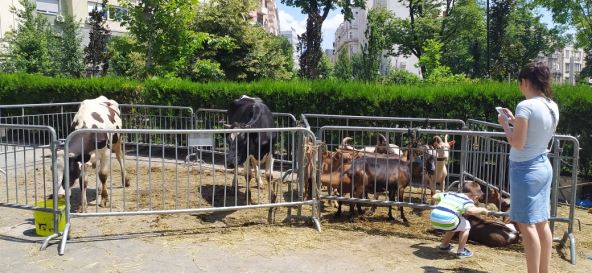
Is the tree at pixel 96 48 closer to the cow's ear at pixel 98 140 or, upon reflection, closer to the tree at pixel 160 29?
the tree at pixel 160 29

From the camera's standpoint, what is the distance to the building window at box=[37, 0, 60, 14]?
39.3 meters

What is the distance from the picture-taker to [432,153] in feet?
23.9

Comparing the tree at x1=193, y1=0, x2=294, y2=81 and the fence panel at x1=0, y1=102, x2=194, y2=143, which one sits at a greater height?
the tree at x1=193, y1=0, x2=294, y2=81

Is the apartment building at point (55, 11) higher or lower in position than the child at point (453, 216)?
higher

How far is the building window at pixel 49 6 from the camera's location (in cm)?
3928

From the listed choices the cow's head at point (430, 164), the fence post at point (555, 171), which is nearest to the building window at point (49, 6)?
the cow's head at point (430, 164)

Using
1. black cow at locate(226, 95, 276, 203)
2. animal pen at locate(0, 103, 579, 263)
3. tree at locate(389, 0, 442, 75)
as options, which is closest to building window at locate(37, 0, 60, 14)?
tree at locate(389, 0, 442, 75)

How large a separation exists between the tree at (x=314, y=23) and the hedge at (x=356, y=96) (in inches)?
654

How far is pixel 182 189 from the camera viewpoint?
8.65 meters

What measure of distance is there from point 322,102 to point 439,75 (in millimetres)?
7386

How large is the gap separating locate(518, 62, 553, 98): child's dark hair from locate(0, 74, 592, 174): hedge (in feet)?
18.9

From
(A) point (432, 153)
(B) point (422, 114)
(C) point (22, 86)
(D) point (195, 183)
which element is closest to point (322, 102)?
(B) point (422, 114)

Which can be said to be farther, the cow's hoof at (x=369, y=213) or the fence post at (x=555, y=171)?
the cow's hoof at (x=369, y=213)

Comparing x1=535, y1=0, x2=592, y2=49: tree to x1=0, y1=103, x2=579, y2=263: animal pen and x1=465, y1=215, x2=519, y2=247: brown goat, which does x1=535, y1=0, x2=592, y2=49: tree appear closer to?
x1=0, y1=103, x2=579, y2=263: animal pen
